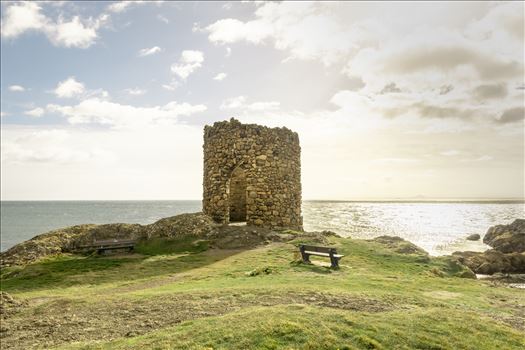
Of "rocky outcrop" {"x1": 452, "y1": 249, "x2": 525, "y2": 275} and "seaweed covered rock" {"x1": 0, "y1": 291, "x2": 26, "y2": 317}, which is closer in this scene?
"seaweed covered rock" {"x1": 0, "y1": 291, "x2": 26, "y2": 317}

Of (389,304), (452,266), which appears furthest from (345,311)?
(452,266)

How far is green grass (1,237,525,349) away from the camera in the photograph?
23.8ft

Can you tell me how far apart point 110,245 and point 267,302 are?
45.1ft

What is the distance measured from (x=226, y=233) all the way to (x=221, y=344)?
1483cm

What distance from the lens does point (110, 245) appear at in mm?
20422

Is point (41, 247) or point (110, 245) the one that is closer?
point (41, 247)

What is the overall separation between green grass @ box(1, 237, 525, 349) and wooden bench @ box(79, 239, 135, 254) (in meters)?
1.70

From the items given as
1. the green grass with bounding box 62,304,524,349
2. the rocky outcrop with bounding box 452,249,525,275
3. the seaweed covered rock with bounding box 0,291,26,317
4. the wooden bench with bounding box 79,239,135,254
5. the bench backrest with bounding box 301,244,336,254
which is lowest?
the rocky outcrop with bounding box 452,249,525,275

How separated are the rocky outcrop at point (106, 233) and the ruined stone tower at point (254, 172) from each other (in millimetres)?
2215

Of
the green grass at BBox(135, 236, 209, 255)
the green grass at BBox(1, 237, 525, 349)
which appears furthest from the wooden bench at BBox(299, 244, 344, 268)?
the green grass at BBox(135, 236, 209, 255)

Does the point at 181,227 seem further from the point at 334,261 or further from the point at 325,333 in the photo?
the point at 325,333

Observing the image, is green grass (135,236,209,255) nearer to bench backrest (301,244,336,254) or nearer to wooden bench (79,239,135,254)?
wooden bench (79,239,135,254)

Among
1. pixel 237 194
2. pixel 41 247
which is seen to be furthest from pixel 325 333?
pixel 237 194

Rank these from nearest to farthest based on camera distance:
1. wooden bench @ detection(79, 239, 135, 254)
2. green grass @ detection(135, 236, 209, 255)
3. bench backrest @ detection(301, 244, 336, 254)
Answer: bench backrest @ detection(301, 244, 336, 254) < green grass @ detection(135, 236, 209, 255) < wooden bench @ detection(79, 239, 135, 254)
